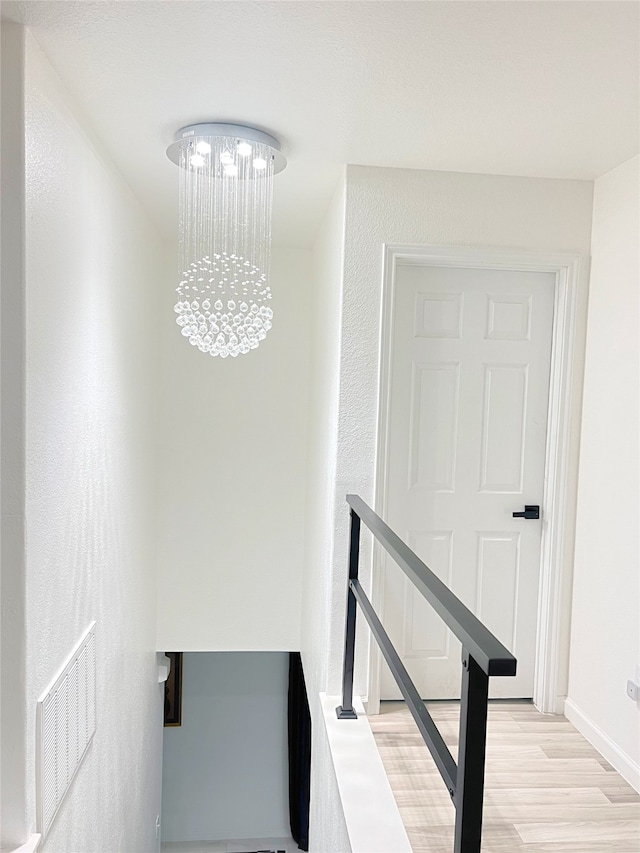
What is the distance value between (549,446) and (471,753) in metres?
2.00

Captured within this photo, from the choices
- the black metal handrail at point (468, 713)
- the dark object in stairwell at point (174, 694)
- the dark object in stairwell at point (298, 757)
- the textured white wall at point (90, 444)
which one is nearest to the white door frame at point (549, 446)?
the textured white wall at point (90, 444)

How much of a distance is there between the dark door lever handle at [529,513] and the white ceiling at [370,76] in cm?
140

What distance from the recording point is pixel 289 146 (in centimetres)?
260

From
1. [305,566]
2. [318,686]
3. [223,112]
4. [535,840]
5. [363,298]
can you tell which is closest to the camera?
[535,840]

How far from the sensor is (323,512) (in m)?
3.36

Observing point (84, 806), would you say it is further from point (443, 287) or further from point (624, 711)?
point (443, 287)

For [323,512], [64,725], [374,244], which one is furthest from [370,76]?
[64,725]

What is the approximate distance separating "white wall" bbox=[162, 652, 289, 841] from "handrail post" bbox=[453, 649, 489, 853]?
4.80 m

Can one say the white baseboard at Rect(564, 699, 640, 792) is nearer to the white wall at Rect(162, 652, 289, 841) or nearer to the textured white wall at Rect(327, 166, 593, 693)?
the textured white wall at Rect(327, 166, 593, 693)

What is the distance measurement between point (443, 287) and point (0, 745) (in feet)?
7.58

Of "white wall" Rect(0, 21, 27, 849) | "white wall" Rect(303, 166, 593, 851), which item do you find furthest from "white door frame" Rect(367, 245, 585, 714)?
"white wall" Rect(0, 21, 27, 849)

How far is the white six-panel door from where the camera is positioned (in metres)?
3.04

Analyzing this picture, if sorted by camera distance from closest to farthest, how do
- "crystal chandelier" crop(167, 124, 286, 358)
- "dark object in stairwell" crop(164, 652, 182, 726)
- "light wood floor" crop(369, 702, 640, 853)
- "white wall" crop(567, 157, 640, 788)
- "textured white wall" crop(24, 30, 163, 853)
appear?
"textured white wall" crop(24, 30, 163, 853) < "light wood floor" crop(369, 702, 640, 853) < "crystal chandelier" crop(167, 124, 286, 358) < "white wall" crop(567, 157, 640, 788) < "dark object in stairwell" crop(164, 652, 182, 726)

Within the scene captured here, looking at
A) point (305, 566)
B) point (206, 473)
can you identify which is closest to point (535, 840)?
point (305, 566)
